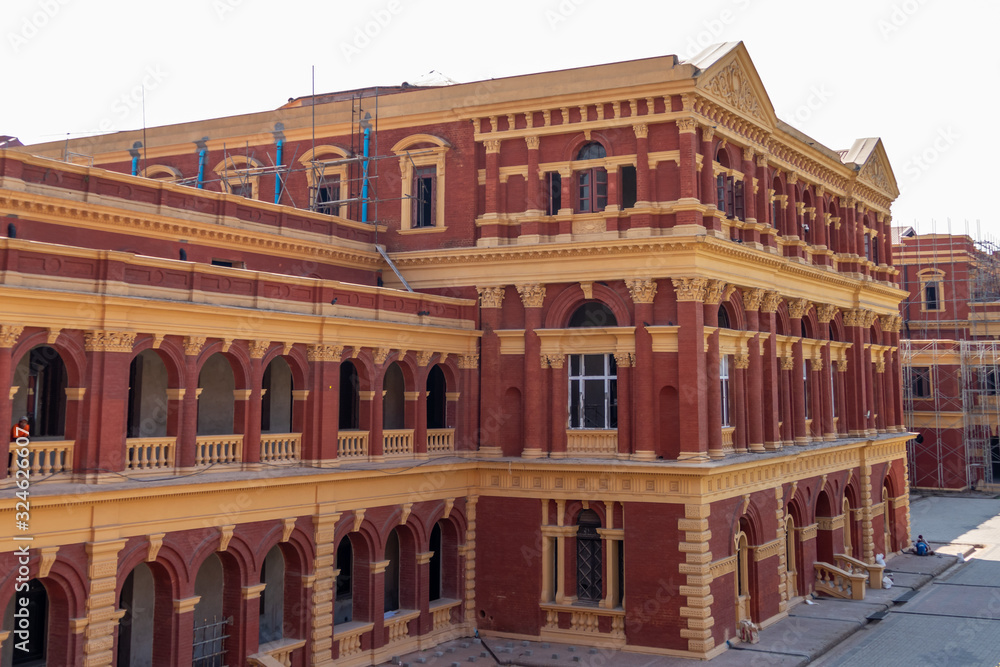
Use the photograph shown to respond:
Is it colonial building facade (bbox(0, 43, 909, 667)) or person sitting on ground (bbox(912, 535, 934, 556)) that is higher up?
colonial building facade (bbox(0, 43, 909, 667))

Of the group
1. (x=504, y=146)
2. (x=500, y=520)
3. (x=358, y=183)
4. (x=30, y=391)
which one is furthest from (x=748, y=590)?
(x=30, y=391)

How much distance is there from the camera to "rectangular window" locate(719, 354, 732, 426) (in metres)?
28.7

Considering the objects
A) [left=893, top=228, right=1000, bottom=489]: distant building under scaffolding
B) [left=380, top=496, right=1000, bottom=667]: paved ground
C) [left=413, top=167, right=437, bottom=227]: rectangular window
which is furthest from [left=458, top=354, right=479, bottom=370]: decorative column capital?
[left=893, top=228, right=1000, bottom=489]: distant building under scaffolding

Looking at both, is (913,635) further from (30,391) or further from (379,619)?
(30,391)

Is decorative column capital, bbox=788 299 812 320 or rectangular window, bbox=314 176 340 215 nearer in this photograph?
rectangular window, bbox=314 176 340 215

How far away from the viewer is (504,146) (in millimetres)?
29297

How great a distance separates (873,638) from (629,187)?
49.6ft

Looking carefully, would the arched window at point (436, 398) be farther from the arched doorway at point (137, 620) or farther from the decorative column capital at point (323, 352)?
the arched doorway at point (137, 620)

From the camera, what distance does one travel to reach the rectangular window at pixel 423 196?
3048cm

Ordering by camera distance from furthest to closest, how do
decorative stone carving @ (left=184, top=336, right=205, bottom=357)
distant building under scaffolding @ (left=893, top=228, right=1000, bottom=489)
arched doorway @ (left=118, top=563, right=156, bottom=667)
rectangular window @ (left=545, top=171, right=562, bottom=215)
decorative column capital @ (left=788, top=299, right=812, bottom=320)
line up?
distant building under scaffolding @ (left=893, top=228, right=1000, bottom=489) → decorative column capital @ (left=788, top=299, right=812, bottom=320) → rectangular window @ (left=545, top=171, right=562, bottom=215) → arched doorway @ (left=118, top=563, right=156, bottom=667) → decorative stone carving @ (left=184, top=336, right=205, bottom=357)

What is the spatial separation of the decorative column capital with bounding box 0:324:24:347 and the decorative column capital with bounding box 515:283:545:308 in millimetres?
14191

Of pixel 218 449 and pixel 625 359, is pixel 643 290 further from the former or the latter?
pixel 218 449

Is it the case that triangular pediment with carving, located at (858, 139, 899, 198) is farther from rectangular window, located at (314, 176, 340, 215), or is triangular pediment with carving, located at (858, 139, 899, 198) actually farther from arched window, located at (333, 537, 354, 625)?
arched window, located at (333, 537, 354, 625)

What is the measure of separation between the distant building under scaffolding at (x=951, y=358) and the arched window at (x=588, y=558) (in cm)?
4024
